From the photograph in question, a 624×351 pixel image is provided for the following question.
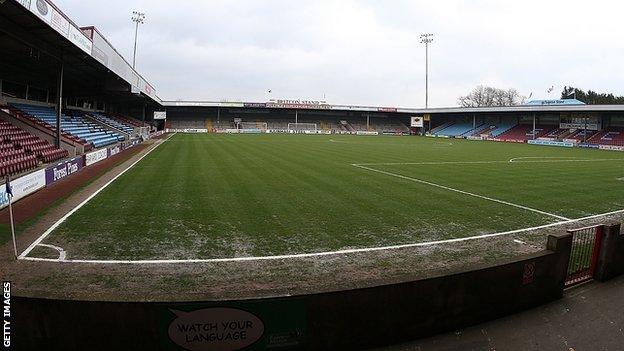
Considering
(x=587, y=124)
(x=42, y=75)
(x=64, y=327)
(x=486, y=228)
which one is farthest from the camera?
(x=587, y=124)

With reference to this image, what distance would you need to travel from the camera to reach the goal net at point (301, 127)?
91406 mm

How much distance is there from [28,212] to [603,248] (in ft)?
49.6

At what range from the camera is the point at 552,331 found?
21.0 ft

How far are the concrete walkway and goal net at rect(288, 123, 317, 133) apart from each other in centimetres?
8399

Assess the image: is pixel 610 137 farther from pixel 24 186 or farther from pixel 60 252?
pixel 60 252

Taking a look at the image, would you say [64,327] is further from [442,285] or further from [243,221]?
[243,221]

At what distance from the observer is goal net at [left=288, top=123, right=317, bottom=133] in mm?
91406

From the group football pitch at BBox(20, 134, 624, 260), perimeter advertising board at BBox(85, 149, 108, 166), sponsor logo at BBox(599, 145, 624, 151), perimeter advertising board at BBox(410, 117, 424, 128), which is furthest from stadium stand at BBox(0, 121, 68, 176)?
perimeter advertising board at BBox(410, 117, 424, 128)

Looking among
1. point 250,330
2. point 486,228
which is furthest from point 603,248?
point 250,330

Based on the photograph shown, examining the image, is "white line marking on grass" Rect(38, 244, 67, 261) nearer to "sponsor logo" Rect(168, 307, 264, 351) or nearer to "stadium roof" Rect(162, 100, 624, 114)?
"sponsor logo" Rect(168, 307, 264, 351)

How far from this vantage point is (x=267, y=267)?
8.99 m

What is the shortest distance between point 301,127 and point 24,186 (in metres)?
78.8

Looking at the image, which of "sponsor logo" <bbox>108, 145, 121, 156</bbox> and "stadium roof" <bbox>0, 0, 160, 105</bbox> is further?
"sponsor logo" <bbox>108, 145, 121, 156</bbox>

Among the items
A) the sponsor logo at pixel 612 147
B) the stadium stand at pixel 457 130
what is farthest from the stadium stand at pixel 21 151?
the stadium stand at pixel 457 130
